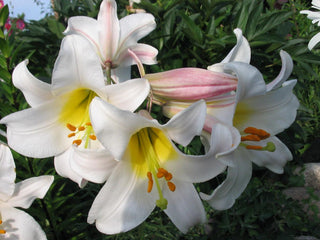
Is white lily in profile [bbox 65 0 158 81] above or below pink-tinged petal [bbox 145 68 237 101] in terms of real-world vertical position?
above

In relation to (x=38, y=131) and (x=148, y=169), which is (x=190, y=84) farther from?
(x=38, y=131)

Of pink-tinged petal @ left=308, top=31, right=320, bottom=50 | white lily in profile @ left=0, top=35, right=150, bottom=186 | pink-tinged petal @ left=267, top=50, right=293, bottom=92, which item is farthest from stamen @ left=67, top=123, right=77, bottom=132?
pink-tinged petal @ left=308, top=31, right=320, bottom=50

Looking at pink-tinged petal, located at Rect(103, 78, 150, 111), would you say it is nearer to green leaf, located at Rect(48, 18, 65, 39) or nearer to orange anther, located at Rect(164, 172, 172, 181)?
orange anther, located at Rect(164, 172, 172, 181)

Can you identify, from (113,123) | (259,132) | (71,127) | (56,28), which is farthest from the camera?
(56,28)

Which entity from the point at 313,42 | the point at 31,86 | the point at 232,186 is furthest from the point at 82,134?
the point at 313,42

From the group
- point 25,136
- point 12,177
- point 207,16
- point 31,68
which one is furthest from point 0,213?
point 207,16

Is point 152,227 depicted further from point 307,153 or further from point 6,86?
point 307,153
